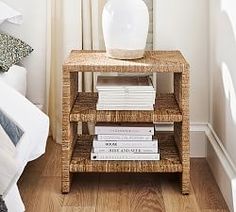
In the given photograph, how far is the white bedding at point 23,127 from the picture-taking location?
1936 millimetres

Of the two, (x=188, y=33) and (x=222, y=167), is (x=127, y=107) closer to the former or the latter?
(x=222, y=167)

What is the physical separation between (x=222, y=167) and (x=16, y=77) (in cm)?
105

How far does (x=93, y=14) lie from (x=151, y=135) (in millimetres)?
762

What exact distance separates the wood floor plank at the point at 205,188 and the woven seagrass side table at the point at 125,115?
0.28ft

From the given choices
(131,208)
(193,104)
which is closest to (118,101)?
(131,208)

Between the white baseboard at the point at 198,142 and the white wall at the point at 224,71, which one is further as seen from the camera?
the white baseboard at the point at 198,142

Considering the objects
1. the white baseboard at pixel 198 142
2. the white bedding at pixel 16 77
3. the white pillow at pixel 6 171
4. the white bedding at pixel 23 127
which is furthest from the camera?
the white baseboard at pixel 198 142

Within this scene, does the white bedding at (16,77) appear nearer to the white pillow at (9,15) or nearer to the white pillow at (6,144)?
the white pillow at (9,15)

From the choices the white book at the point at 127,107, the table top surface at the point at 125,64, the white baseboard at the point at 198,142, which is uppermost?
the table top surface at the point at 125,64

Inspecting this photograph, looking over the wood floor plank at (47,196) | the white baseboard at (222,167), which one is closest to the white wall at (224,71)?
the white baseboard at (222,167)

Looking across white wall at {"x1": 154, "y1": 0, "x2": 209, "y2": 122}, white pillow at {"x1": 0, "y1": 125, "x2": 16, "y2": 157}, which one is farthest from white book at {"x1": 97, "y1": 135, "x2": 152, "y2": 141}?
white pillow at {"x1": 0, "y1": 125, "x2": 16, "y2": 157}

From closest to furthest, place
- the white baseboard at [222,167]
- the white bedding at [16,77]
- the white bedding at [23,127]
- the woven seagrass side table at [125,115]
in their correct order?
the white bedding at [23,127], the white baseboard at [222,167], the woven seagrass side table at [125,115], the white bedding at [16,77]

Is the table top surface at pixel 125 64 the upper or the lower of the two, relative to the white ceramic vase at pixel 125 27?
lower

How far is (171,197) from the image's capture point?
2.31m
